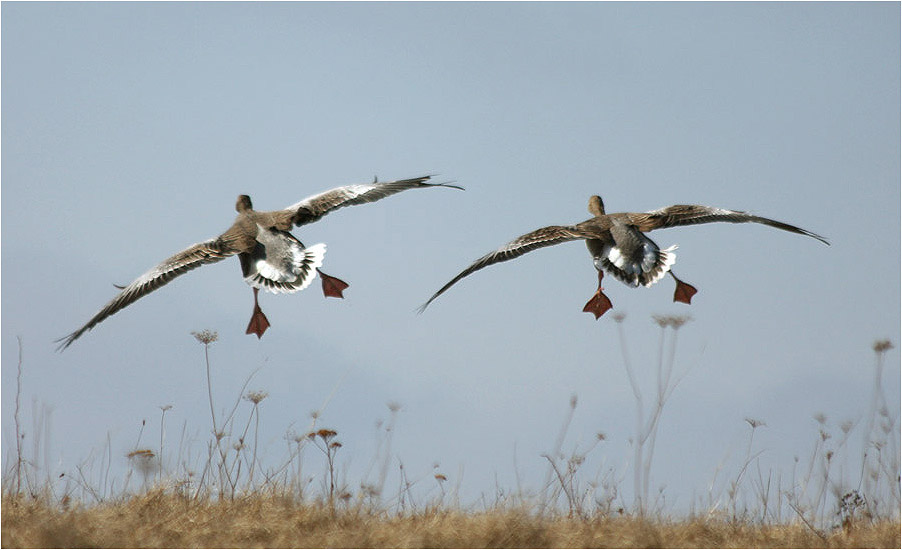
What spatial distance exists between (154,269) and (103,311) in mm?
589

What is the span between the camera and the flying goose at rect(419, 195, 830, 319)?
9234 millimetres

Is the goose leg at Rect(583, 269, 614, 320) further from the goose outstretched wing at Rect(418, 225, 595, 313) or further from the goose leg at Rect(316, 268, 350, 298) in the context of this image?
the goose leg at Rect(316, 268, 350, 298)

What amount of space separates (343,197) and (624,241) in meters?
2.63

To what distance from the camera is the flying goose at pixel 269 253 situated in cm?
878

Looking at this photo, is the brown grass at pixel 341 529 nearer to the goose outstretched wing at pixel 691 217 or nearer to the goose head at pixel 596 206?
the goose outstretched wing at pixel 691 217

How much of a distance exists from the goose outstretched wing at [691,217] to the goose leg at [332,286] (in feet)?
9.13

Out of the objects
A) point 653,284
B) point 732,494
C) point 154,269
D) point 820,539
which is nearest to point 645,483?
point 732,494

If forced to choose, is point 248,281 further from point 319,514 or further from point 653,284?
point 653,284

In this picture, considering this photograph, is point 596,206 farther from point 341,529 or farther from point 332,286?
point 341,529

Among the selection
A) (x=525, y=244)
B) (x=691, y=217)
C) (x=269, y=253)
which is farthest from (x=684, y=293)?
(x=269, y=253)

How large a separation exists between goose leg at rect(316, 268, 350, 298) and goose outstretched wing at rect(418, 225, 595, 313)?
3.50 feet

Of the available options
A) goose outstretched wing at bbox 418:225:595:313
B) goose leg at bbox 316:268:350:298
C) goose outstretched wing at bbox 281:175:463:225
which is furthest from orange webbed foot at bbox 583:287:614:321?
goose leg at bbox 316:268:350:298

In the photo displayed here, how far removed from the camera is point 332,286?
31.2ft

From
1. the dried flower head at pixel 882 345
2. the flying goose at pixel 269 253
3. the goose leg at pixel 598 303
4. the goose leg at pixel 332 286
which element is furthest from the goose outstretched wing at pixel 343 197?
the dried flower head at pixel 882 345
